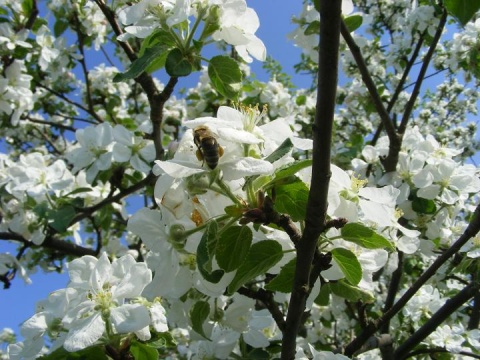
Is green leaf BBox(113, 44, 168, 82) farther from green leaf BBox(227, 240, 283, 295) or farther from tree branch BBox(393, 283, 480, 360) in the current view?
tree branch BBox(393, 283, 480, 360)

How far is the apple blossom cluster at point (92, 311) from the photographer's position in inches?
52.2

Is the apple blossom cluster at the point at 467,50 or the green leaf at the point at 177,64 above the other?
the apple blossom cluster at the point at 467,50

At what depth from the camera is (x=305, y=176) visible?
1.19m

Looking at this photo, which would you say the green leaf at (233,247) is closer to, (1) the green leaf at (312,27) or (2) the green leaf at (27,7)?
(1) the green leaf at (312,27)

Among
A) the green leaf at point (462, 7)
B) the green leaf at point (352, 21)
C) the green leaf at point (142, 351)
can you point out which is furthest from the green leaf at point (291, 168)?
the green leaf at point (352, 21)

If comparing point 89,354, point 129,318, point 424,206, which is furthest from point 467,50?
point 89,354

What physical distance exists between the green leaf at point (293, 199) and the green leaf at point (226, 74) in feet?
2.22

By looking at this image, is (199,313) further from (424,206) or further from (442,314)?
(424,206)

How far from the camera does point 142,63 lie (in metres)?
1.48

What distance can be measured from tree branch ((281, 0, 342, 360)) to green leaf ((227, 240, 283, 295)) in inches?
3.8

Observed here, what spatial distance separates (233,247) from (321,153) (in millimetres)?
374

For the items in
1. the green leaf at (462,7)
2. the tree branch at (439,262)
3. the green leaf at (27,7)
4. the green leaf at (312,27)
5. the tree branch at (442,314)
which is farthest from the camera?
the green leaf at (27,7)

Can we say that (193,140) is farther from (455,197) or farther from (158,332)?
(455,197)

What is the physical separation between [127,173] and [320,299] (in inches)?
81.3
